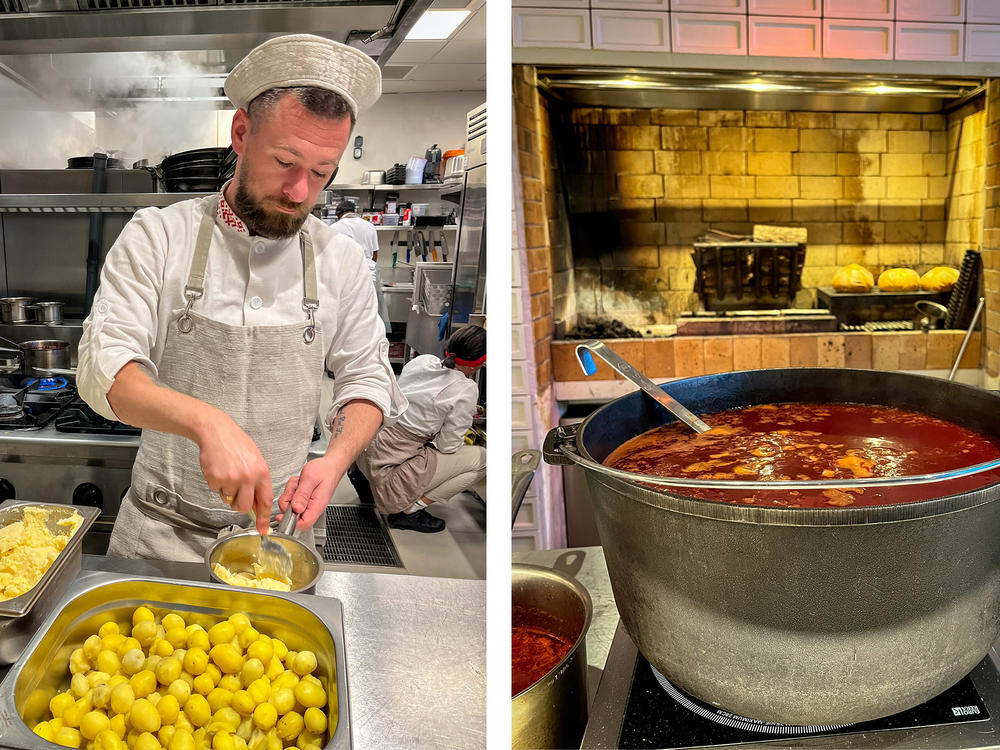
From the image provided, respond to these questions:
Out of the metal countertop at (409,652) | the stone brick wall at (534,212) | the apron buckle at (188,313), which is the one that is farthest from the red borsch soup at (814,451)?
the stone brick wall at (534,212)

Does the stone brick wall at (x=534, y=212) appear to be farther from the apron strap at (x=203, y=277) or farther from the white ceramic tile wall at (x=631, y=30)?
the apron strap at (x=203, y=277)

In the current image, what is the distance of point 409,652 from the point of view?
0.98m

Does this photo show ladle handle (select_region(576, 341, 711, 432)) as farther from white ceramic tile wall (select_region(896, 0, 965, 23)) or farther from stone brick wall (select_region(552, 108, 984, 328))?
white ceramic tile wall (select_region(896, 0, 965, 23))

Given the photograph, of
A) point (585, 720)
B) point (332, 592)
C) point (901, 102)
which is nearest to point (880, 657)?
point (585, 720)

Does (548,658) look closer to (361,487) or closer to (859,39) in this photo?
(361,487)

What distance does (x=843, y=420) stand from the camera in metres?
1.06

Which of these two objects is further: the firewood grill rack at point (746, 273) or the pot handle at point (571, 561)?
the firewood grill rack at point (746, 273)

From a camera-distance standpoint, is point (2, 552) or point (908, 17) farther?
point (908, 17)

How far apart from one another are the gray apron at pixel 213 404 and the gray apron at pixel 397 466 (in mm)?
95

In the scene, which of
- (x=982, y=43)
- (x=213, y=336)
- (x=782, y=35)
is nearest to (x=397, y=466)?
(x=213, y=336)

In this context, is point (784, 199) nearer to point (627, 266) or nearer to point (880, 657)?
point (627, 266)

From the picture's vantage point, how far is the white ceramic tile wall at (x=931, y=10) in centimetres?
247

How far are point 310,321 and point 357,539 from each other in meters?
0.30

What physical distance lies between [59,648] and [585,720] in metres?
0.63
